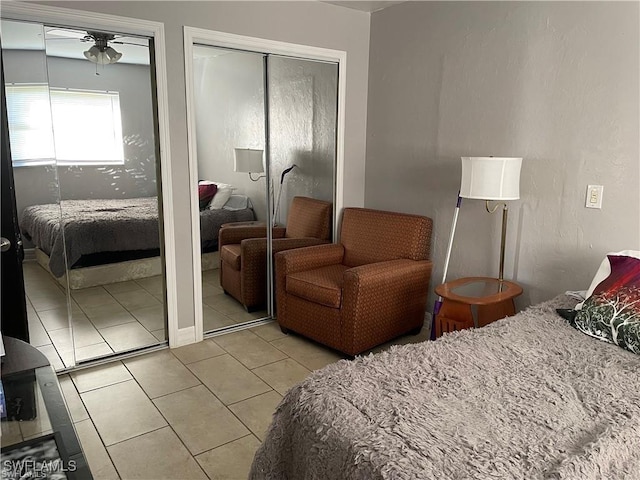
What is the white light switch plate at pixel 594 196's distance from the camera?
255 centimetres

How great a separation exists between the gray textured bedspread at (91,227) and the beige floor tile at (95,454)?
98 cm

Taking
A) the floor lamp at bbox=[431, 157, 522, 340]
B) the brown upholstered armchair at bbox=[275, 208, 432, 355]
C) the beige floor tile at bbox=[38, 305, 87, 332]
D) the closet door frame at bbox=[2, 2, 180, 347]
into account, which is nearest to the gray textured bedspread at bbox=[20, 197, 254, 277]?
the closet door frame at bbox=[2, 2, 180, 347]

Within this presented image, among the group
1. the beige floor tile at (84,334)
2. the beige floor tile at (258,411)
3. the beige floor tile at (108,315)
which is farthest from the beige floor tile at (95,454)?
the beige floor tile at (108,315)

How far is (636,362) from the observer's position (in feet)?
5.91

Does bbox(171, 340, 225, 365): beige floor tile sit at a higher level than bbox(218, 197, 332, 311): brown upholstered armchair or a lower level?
lower

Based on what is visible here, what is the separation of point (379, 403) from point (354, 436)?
0.17 m

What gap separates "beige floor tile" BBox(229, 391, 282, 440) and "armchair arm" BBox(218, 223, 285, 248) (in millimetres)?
1267

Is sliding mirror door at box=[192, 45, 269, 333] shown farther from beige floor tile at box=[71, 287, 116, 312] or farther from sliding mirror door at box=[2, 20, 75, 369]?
sliding mirror door at box=[2, 20, 75, 369]

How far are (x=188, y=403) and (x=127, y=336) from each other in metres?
0.86

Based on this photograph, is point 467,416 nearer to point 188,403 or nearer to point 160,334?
point 188,403

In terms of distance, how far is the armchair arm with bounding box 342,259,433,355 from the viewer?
2963 mm

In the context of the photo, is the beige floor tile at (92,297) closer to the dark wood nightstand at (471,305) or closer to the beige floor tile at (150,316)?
the beige floor tile at (150,316)

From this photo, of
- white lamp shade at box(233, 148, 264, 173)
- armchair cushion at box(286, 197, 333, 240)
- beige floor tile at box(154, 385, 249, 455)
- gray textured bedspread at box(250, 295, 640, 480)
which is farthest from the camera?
armchair cushion at box(286, 197, 333, 240)

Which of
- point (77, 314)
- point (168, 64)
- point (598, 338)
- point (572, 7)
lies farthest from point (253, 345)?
point (572, 7)
